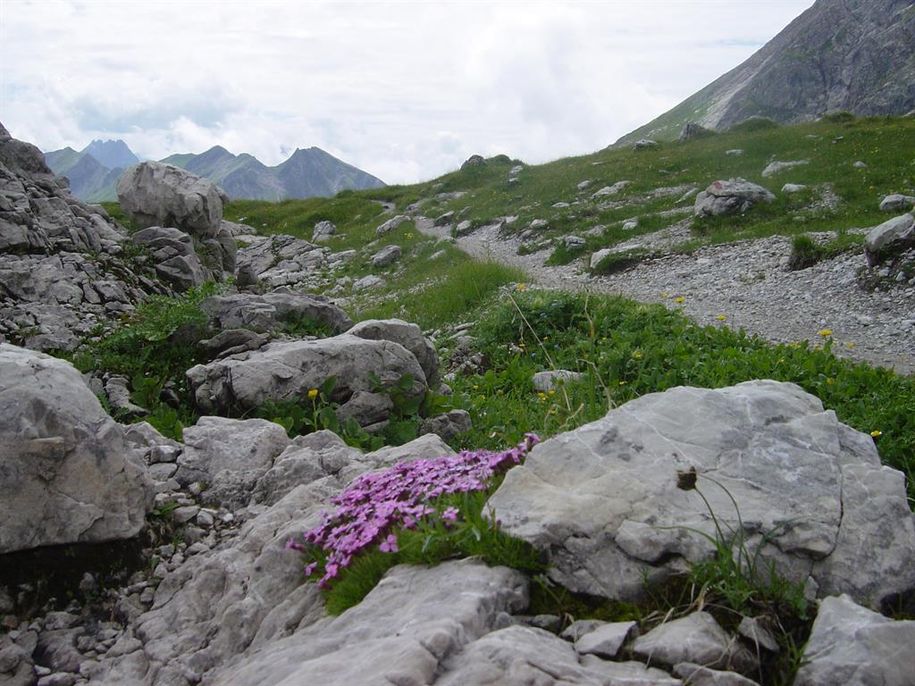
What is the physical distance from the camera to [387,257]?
33625 millimetres

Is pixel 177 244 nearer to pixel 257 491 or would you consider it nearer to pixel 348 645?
pixel 257 491

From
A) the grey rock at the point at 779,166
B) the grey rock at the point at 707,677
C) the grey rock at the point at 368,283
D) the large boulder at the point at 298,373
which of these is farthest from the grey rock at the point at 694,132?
the grey rock at the point at 707,677

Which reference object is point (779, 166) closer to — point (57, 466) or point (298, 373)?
point (298, 373)

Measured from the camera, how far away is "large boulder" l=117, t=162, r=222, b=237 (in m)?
27.8

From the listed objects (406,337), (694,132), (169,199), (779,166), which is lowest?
(406,337)

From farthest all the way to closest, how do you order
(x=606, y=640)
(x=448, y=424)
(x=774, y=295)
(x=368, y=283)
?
1. (x=368, y=283)
2. (x=774, y=295)
3. (x=448, y=424)
4. (x=606, y=640)

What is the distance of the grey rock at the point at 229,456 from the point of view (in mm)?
6398

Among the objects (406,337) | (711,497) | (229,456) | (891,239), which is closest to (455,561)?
(711,497)

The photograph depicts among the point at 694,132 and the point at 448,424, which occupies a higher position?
the point at 694,132

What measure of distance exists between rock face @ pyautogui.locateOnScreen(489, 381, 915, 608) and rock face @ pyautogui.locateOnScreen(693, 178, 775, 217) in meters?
22.1

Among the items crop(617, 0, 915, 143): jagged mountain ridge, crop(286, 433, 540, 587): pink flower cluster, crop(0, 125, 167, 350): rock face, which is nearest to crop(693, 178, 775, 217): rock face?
crop(0, 125, 167, 350): rock face

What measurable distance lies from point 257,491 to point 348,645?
10.6 ft

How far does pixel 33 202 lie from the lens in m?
19.9

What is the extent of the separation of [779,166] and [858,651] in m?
32.8
